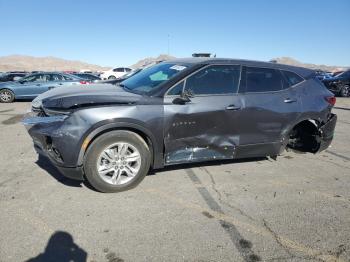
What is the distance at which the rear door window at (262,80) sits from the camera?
17.8 ft

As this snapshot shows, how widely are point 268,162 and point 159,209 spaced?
8.91 feet

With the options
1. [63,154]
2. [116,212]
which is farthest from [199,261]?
[63,154]

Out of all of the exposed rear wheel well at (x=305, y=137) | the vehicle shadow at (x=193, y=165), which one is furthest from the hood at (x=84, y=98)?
the exposed rear wheel well at (x=305, y=137)

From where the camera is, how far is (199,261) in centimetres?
311

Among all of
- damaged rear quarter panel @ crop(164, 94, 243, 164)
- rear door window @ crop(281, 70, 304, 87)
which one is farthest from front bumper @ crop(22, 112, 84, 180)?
rear door window @ crop(281, 70, 304, 87)

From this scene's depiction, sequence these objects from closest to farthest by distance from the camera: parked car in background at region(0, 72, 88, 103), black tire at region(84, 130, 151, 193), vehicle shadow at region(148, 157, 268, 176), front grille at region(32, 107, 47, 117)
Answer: black tire at region(84, 130, 151, 193)
front grille at region(32, 107, 47, 117)
vehicle shadow at region(148, 157, 268, 176)
parked car in background at region(0, 72, 88, 103)

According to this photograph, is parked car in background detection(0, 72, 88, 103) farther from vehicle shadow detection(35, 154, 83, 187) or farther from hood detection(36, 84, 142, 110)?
hood detection(36, 84, 142, 110)

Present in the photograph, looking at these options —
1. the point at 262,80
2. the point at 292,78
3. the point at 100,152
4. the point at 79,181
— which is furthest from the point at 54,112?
the point at 292,78

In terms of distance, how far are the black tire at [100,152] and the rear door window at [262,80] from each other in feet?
6.21

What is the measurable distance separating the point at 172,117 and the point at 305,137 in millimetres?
3027

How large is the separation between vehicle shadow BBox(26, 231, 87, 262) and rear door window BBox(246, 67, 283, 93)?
333 centimetres

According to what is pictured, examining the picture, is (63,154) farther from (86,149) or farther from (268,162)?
(268,162)

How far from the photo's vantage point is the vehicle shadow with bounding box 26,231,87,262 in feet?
10.1

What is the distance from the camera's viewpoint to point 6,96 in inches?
594
